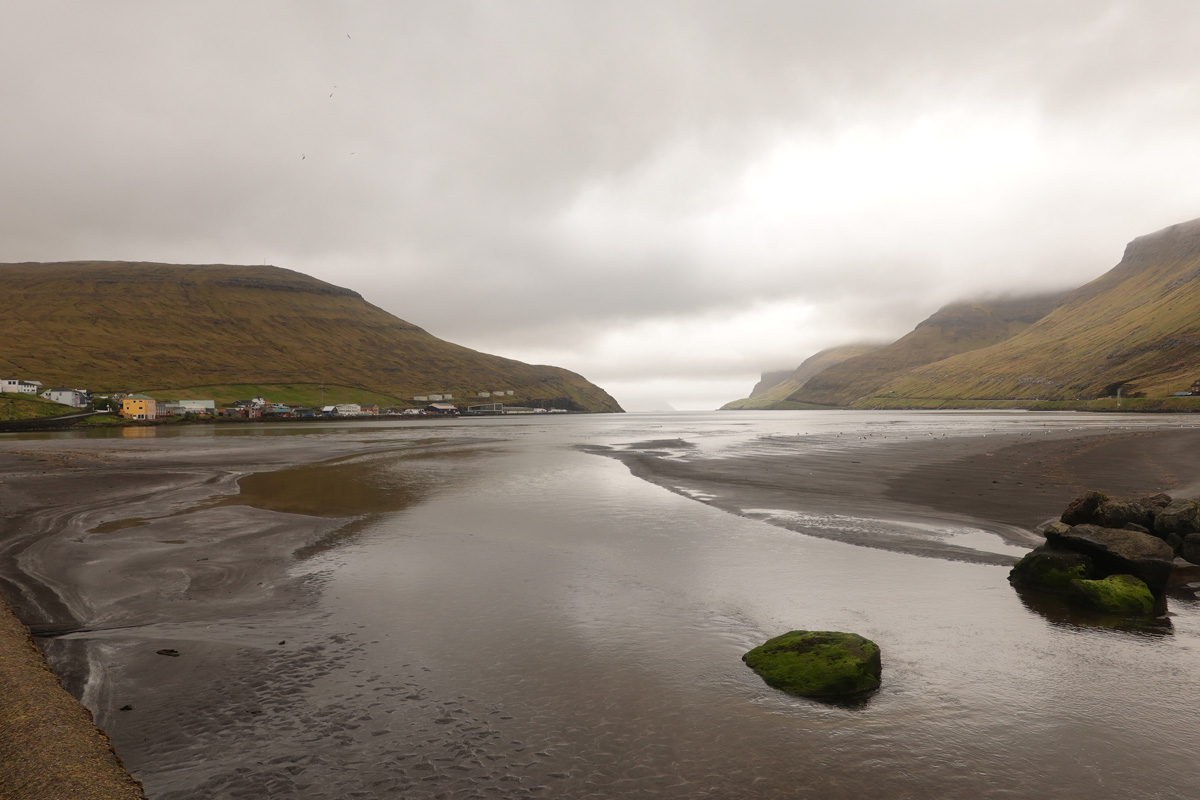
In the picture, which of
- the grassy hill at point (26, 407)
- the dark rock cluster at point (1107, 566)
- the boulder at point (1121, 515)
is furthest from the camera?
the grassy hill at point (26, 407)

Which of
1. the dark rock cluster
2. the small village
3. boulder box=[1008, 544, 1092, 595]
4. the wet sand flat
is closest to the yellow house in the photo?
the small village

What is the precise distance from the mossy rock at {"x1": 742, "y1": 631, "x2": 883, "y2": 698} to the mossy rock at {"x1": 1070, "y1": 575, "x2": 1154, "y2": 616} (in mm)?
8136

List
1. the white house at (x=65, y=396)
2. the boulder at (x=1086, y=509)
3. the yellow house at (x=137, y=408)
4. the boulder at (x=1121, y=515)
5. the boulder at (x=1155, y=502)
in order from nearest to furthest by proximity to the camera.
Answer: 1. the boulder at (x=1121, y=515)
2. the boulder at (x=1086, y=509)
3. the boulder at (x=1155, y=502)
4. the yellow house at (x=137, y=408)
5. the white house at (x=65, y=396)

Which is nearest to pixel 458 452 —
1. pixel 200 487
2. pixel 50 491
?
pixel 200 487

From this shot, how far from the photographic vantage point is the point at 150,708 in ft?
29.5

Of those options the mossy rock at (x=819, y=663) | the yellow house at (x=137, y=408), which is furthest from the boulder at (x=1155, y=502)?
the yellow house at (x=137, y=408)

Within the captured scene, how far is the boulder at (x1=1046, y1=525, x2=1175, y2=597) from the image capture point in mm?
14797

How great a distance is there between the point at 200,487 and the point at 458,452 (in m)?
29.5

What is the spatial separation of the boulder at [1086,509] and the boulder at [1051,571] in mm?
4688

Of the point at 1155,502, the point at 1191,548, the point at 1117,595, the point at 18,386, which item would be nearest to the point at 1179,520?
the point at 1191,548

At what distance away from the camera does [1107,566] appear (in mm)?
15570

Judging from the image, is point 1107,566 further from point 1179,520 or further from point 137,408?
point 137,408

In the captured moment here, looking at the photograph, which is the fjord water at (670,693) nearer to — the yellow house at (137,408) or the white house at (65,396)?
the yellow house at (137,408)

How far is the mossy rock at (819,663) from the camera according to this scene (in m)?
9.98
